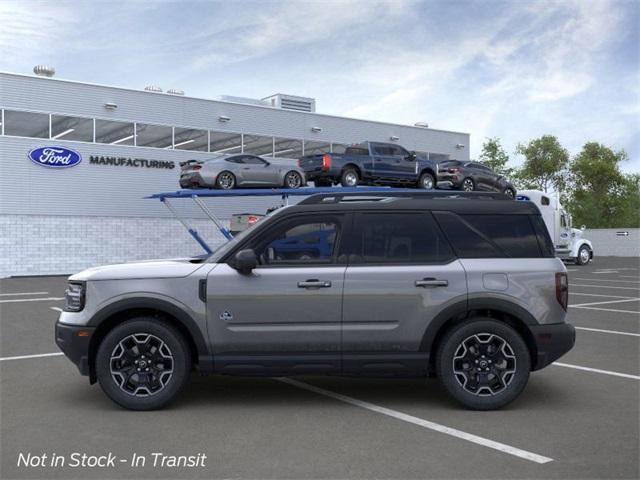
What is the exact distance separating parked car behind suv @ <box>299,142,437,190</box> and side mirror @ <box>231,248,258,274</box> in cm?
1546

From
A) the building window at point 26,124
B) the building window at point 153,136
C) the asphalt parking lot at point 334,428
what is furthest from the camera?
the building window at point 153,136

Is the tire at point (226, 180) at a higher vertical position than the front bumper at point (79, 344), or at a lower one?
higher

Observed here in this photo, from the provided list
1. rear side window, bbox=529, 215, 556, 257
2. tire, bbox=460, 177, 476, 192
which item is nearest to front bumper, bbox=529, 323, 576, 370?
rear side window, bbox=529, 215, 556, 257

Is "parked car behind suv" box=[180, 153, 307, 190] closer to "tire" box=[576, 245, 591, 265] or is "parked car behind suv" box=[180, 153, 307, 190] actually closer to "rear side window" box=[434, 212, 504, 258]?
"rear side window" box=[434, 212, 504, 258]

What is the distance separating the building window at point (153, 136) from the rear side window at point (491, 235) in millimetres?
25134

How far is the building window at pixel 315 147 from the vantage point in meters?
34.0

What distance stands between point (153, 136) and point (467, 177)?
14.0 metres

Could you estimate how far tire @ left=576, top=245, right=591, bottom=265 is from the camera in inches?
1340

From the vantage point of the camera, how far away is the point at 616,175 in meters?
69.8

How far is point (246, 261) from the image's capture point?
559 centimetres

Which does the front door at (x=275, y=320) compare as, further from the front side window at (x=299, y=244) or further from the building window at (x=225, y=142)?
the building window at (x=225, y=142)

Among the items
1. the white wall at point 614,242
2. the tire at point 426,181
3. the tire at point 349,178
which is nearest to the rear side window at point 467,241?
the tire at point 349,178

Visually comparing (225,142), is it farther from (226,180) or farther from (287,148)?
(226,180)

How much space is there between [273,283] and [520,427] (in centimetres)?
228
